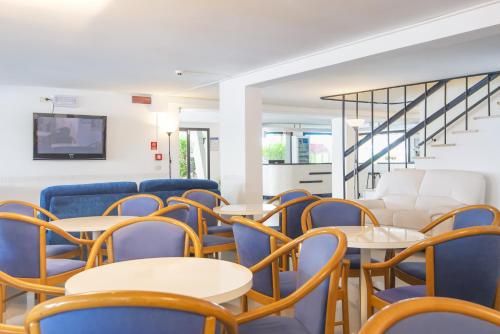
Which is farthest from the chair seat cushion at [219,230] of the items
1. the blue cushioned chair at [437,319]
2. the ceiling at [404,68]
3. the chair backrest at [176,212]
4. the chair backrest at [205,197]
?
the blue cushioned chair at [437,319]

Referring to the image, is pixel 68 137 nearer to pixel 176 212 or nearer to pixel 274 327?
pixel 176 212

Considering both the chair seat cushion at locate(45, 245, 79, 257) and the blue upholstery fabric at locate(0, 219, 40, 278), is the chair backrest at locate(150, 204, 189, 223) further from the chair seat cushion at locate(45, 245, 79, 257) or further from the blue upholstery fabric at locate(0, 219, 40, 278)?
the chair seat cushion at locate(45, 245, 79, 257)

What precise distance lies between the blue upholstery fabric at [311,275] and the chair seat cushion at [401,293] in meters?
0.56

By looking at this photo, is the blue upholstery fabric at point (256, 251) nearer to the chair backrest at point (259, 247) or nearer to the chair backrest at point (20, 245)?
the chair backrest at point (259, 247)

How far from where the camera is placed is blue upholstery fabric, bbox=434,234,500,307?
188 centimetres

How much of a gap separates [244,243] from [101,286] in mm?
904

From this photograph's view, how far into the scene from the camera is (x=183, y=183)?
199 inches

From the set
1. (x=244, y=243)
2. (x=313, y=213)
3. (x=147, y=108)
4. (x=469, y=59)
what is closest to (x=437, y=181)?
(x=469, y=59)

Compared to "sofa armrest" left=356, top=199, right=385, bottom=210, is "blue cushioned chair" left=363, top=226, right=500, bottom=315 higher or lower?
higher

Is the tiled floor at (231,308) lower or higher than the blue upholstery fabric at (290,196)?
lower

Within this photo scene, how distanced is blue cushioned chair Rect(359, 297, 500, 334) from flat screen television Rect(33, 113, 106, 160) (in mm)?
7480

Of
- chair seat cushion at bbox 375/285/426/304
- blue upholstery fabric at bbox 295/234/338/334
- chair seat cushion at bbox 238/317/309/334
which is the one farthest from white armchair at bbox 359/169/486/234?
chair seat cushion at bbox 238/317/309/334

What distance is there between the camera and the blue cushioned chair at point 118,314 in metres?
0.93

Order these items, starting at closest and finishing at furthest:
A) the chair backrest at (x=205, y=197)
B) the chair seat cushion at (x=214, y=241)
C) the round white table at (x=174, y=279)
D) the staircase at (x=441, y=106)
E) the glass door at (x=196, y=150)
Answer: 1. the round white table at (x=174, y=279)
2. the chair seat cushion at (x=214, y=241)
3. the chair backrest at (x=205, y=197)
4. the staircase at (x=441, y=106)
5. the glass door at (x=196, y=150)
